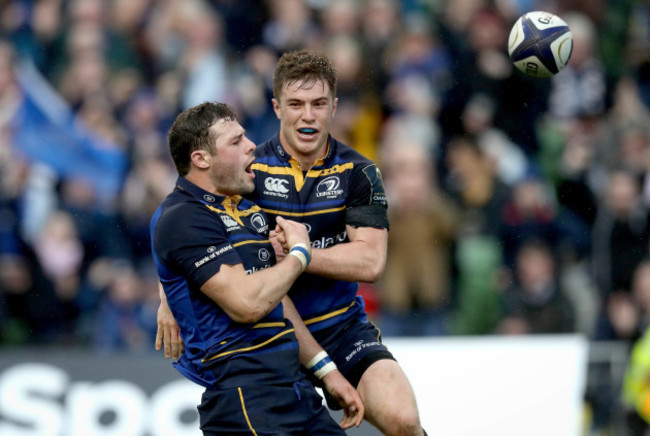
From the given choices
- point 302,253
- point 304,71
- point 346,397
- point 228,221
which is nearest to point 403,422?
point 346,397

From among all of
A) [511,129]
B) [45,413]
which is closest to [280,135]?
[45,413]

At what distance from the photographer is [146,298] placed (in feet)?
33.7

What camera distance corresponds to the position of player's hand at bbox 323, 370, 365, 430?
538 centimetres

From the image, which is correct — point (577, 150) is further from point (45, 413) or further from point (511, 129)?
point (45, 413)

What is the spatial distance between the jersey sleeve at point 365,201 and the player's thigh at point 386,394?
78 centimetres

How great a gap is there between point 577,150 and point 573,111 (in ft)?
1.65

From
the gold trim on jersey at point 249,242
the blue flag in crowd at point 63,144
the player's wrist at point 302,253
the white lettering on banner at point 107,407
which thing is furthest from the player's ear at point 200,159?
the blue flag in crowd at point 63,144

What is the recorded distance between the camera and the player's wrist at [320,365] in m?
5.47

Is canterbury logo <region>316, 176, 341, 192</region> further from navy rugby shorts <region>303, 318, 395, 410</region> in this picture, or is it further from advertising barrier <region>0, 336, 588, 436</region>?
advertising barrier <region>0, 336, 588, 436</region>

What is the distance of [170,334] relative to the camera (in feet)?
18.2

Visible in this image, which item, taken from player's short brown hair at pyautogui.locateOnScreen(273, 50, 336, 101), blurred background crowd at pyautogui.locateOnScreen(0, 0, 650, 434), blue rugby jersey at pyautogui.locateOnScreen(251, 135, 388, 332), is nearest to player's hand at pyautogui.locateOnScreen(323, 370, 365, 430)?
blue rugby jersey at pyautogui.locateOnScreen(251, 135, 388, 332)

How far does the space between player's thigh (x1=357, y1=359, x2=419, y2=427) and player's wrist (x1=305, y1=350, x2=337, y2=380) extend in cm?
20

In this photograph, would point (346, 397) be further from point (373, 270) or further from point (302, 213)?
point (302, 213)

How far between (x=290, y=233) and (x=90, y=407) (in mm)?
4067
